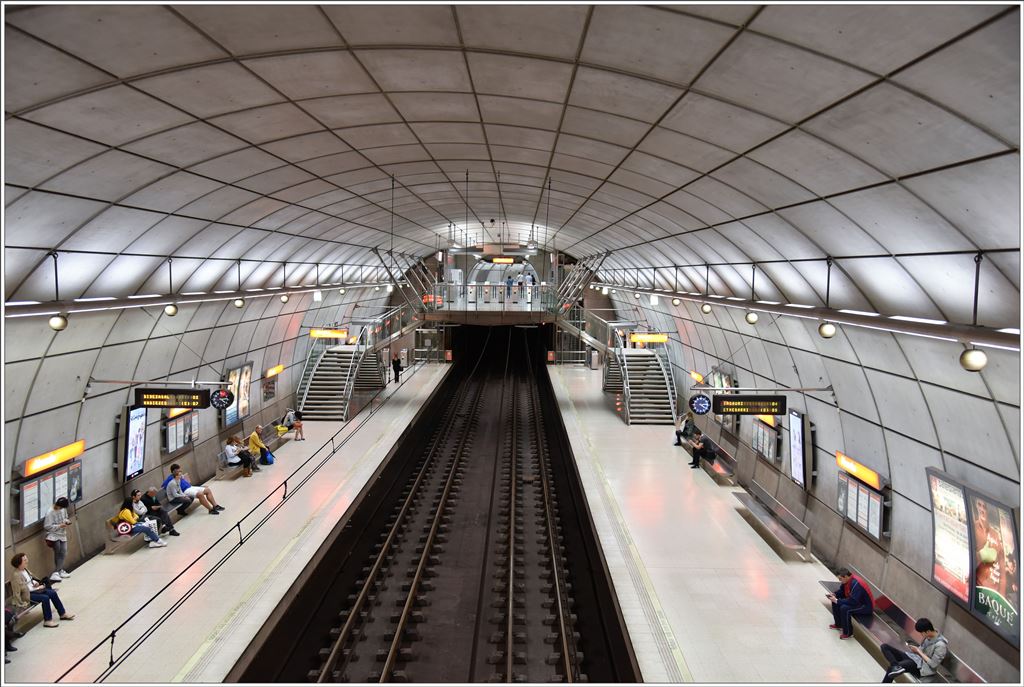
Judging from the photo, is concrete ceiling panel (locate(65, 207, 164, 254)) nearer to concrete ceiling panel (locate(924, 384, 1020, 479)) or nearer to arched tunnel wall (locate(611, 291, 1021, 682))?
arched tunnel wall (locate(611, 291, 1021, 682))

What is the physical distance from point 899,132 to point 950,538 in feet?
20.3

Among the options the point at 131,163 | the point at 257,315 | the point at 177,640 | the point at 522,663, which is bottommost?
the point at 522,663

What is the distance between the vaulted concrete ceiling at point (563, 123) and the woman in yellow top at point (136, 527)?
161 inches

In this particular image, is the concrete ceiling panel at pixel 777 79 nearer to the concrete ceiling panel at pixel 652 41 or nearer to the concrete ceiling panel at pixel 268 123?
the concrete ceiling panel at pixel 652 41

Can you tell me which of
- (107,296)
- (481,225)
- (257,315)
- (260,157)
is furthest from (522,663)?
(481,225)

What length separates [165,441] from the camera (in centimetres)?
1513

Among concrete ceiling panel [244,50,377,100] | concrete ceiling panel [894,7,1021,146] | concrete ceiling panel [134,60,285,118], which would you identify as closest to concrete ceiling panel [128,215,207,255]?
concrete ceiling panel [134,60,285,118]

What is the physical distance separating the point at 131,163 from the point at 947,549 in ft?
39.3

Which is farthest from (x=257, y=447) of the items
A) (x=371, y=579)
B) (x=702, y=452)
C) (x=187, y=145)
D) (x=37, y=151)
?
(x=702, y=452)

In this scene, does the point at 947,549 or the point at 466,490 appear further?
the point at 466,490

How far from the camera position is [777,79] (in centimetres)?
561

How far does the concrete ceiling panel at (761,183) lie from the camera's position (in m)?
7.92

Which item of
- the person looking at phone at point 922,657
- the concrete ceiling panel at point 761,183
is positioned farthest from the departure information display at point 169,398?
the person looking at phone at point 922,657

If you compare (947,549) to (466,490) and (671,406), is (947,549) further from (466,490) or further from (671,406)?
(671,406)
